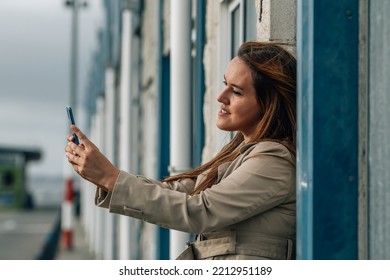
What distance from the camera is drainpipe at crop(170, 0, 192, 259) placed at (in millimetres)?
5176

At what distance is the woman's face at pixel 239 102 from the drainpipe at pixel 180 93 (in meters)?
2.37

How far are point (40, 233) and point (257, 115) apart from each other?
23487 mm

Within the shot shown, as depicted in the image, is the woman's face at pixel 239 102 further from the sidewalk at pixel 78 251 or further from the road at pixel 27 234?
the sidewalk at pixel 78 251

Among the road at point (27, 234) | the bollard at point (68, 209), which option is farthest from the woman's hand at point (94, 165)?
the bollard at point (68, 209)

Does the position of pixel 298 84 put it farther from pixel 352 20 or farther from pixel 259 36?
pixel 259 36

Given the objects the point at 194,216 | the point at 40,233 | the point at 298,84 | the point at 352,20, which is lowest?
the point at 40,233

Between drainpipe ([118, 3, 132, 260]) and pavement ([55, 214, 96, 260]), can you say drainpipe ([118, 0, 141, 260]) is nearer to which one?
drainpipe ([118, 3, 132, 260])

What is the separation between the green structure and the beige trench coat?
31928mm

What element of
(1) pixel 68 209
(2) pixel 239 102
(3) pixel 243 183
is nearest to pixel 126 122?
(1) pixel 68 209

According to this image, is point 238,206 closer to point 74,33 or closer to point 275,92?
point 275,92

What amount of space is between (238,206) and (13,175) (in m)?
32.2

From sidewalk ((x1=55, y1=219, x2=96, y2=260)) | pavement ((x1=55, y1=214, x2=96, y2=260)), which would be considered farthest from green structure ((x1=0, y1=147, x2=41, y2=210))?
pavement ((x1=55, y1=214, x2=96, y2=260))

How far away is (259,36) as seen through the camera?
3.60m
